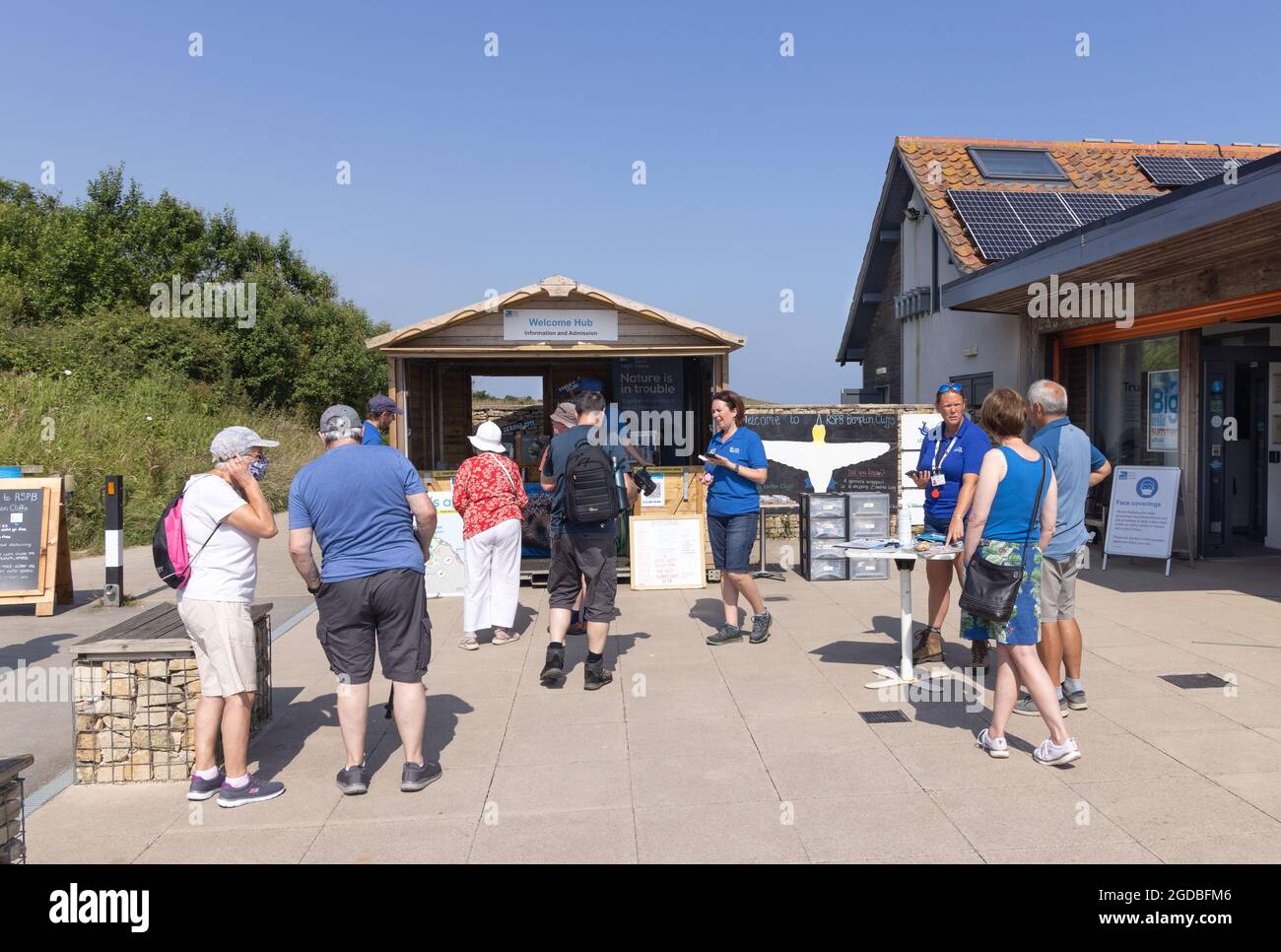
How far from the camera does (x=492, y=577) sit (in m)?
7.24

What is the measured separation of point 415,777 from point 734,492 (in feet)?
10.4

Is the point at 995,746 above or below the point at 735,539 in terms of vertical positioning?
below

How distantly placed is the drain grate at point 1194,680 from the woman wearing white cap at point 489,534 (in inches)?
174

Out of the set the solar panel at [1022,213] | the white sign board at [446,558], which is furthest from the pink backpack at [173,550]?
the solar panel at [1022,213]

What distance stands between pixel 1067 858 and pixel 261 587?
8424 mm

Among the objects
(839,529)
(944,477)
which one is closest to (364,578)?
(944,477)

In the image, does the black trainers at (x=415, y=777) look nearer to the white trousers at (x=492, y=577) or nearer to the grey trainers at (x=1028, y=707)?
the white trousers at (x=492, y=577)

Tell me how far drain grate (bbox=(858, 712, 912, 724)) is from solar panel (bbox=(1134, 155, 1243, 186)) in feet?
41.5

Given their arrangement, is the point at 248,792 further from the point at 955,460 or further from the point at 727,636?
the point at 955,460

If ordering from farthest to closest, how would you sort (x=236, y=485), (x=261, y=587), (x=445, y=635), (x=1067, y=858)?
(x=261, y=587) < (x=445, y=635) < (x=236, y=485) < (x=1067, y=858)

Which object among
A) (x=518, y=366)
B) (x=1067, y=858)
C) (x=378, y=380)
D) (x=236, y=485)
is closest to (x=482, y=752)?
(x=236, y=485)

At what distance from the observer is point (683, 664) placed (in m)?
6.45

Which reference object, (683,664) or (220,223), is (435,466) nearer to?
(683,664)

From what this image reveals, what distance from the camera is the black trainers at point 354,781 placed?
13.9ft
